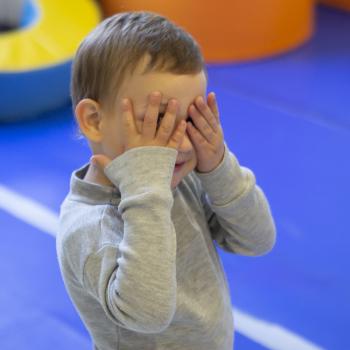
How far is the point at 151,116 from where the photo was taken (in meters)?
0.88

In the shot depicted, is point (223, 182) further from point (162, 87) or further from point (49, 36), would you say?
point (49, 36)

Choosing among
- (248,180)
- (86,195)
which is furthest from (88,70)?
(248,180)

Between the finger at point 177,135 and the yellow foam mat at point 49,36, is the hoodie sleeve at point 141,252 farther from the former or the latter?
the yellow foam mat at point 49,36

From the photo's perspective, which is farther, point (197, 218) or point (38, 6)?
point (38, 6)

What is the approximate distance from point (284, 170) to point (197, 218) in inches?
44.4

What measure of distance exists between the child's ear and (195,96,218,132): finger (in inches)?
5.0

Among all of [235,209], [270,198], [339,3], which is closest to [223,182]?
[235,209]

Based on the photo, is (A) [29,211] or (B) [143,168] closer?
(B) [143,168]

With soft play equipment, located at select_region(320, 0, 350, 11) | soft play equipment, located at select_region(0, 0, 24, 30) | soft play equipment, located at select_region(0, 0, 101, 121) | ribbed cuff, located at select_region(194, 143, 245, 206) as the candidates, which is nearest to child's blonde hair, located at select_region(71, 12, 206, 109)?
ribbed cuff, located at select_region(194, 143, 245, 206)

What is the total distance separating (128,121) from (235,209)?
0.22 meters

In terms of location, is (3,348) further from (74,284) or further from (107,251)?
(107,251)

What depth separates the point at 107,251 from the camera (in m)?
0.89

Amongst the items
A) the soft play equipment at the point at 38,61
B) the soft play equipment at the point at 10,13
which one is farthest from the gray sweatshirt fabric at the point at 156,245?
the soft play equipment at the point at 10,13

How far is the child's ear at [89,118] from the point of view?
3.02 feet
